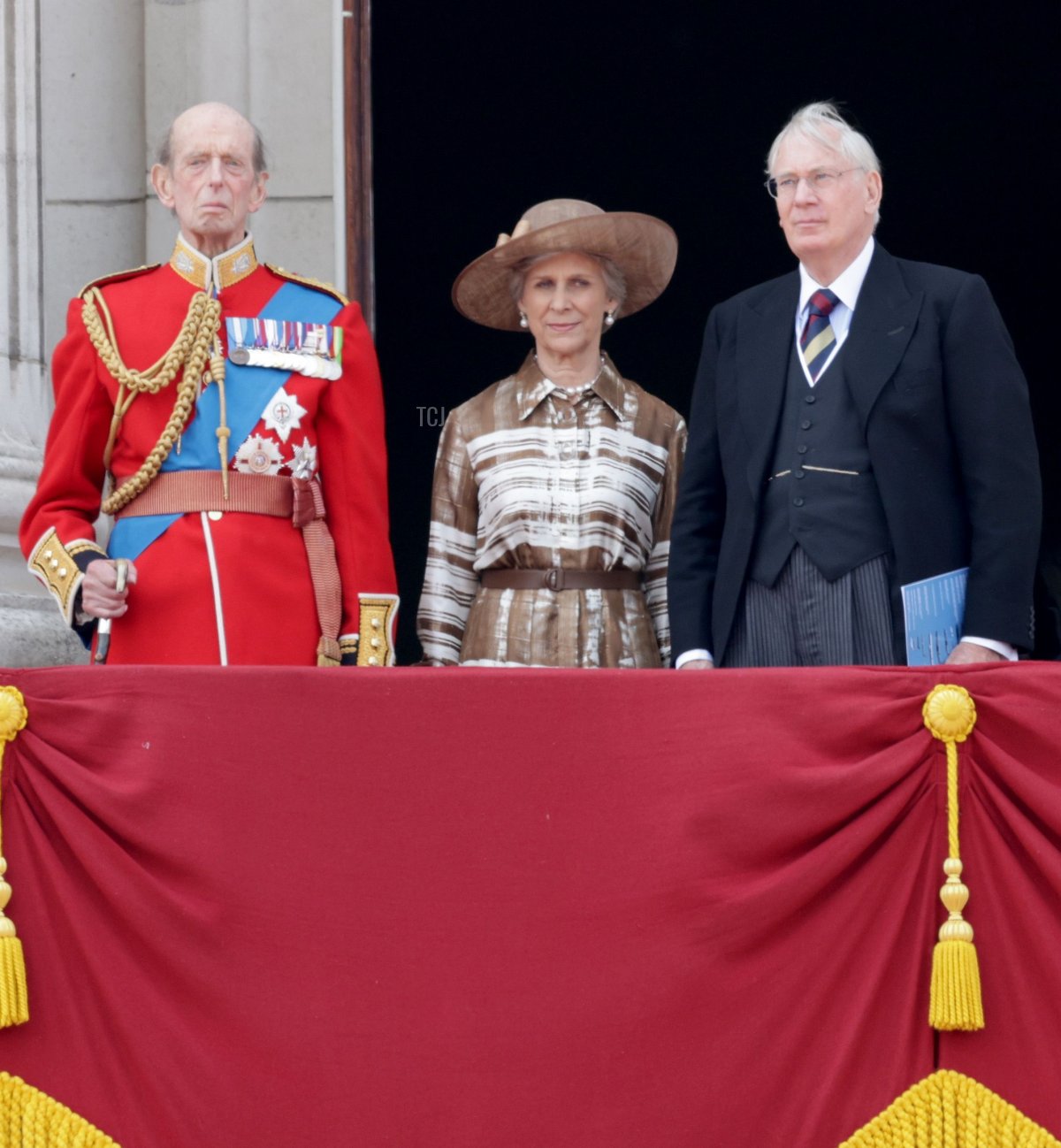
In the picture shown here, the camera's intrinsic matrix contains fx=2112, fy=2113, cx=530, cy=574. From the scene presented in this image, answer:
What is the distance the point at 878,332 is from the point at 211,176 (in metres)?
1.09

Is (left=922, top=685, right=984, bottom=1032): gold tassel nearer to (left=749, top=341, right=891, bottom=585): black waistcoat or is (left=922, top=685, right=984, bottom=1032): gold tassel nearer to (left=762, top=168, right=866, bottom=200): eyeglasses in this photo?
(left=749, top=341, right=891, bottom=585): black waistcoat

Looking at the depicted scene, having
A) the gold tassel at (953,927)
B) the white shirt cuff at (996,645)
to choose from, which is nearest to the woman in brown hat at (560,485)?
the white shirt cuff at (996,645)

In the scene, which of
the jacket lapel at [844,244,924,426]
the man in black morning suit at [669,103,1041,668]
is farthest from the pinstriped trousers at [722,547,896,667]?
the jacket lapel at [844,244,924,426]

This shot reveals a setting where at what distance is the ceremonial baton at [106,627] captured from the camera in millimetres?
3178

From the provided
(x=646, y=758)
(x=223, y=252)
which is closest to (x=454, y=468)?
(x=223, y=252)

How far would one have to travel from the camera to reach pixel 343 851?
2580 millimetres

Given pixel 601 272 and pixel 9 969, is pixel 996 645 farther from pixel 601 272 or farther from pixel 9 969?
pixel 9 969

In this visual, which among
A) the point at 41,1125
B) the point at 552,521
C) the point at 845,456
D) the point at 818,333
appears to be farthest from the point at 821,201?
the point at 41,1125

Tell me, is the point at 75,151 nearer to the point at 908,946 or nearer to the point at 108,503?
the point at 108,503

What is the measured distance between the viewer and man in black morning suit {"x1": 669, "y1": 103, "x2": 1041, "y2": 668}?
2955mm

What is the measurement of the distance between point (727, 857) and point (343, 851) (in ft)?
1.54

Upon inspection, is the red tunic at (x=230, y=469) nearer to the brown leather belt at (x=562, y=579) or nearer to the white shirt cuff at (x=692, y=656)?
the brown leather belt at (x=562, y=579)

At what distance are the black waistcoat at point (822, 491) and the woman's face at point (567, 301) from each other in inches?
25.7

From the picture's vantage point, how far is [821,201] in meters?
3.12
